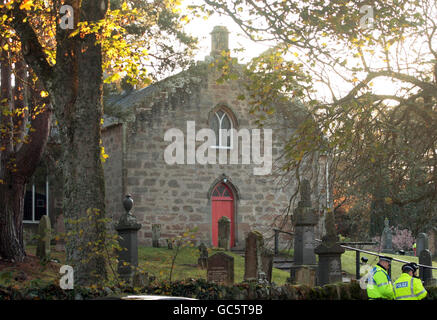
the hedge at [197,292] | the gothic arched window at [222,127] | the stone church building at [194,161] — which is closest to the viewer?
the hedge at [197,292]

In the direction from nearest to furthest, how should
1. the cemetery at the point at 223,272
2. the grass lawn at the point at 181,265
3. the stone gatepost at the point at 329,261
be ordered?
the cemetery at the point at 223,272
the stone gatepost at the point at 329,261
the grass lawn at the point at 181,265

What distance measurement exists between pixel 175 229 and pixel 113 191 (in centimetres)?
300

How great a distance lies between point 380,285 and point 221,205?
18.6 m

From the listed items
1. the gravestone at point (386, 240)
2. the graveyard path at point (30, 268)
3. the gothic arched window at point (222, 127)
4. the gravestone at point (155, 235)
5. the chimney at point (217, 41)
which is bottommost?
the gravestone at point (386, 240)

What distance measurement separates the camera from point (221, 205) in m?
29.5

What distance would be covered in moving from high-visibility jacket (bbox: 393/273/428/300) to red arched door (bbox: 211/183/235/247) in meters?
18.2

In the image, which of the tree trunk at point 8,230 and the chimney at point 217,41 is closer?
the tree trunk at point 8,230

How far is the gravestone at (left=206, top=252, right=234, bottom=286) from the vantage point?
17359 mm

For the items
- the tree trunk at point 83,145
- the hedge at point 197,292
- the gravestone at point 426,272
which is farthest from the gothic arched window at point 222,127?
the hedge at point 197,292

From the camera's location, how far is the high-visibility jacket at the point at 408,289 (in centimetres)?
1111

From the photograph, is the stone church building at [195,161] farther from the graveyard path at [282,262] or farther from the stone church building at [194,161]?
the graveyard path at [282,262]

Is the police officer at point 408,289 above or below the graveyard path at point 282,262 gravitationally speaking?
above

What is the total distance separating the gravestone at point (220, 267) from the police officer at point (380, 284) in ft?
21.4

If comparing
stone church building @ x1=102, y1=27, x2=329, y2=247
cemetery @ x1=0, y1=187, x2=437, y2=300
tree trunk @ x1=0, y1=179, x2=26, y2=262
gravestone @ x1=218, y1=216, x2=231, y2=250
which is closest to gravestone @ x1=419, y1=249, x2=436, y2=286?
cemetery @ x1=0, y1=187, x2=437, y2=300
